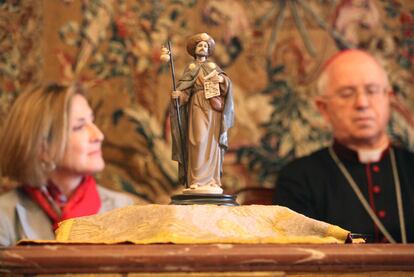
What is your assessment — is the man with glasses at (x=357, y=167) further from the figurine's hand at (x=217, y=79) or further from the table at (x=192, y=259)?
the table at (x=192, y=259)

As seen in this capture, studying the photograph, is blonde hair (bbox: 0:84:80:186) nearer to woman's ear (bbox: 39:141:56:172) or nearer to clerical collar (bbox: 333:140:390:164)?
woman's ear (bbox: 39:141:56:172)

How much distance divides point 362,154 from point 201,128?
1.80 m

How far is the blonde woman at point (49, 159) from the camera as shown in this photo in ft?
10.4

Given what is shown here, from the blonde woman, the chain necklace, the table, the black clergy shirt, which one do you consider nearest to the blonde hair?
the blonde woman

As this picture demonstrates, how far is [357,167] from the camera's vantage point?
3.52m

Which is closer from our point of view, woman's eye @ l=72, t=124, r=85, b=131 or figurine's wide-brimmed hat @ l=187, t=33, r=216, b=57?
figurine's wide-brimmed hat @ l=187, t=33, r=216, b=57

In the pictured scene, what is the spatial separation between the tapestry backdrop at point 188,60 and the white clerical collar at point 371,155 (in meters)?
0.35

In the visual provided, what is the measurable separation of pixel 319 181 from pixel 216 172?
1.62 meters

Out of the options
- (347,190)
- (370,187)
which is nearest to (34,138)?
(347,190)

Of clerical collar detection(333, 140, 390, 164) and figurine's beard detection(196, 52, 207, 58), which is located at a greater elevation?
figurine's beard detection(196, 52, 207, 58)

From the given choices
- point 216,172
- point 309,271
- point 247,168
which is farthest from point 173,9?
point 309,271

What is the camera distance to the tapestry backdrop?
378 cm

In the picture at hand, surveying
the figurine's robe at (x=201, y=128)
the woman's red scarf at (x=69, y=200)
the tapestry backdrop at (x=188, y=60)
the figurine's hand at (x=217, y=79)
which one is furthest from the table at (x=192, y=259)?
the tapestry backdrop at (x=188, y=60)

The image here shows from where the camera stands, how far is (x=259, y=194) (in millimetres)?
3559
